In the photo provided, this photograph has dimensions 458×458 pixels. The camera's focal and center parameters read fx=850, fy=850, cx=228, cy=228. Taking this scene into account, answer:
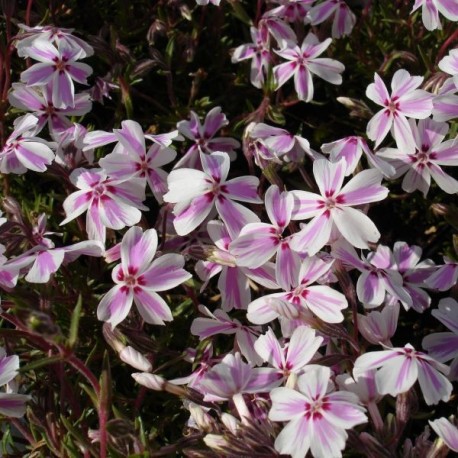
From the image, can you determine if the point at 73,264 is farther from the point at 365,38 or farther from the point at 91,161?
the point at 365,38

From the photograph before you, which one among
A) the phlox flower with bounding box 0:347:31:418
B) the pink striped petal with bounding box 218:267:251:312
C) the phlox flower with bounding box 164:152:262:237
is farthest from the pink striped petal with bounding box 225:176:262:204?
the phlox flower with bounding box 0:347:31:418

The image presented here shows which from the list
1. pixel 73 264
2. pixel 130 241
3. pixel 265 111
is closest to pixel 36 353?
pixel 73 264

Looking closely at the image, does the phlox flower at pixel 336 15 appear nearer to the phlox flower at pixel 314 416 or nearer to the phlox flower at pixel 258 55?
the phlox flower at pixel 258 55

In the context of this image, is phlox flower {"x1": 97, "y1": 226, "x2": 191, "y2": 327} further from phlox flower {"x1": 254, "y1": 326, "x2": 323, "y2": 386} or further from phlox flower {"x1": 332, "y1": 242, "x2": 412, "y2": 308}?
Answer: phlox flower {"x1": 332, "y1": 242, "x2": 412, "y2": 308}

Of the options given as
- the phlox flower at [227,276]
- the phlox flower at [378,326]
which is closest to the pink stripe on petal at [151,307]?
the phlox flower at [227,276]

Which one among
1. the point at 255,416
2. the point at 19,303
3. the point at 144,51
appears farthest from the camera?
the point at 144,51
